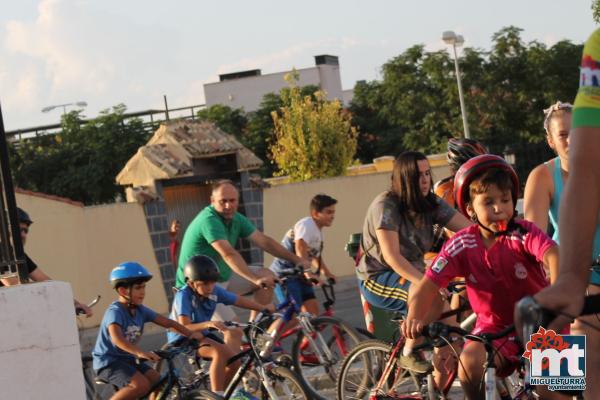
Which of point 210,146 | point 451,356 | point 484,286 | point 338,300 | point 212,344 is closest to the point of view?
point 484,286

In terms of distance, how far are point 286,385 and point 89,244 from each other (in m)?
15.4

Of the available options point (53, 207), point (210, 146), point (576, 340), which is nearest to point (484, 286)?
point (576, 340)

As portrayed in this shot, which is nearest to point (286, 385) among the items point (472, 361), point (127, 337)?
point (127, 337)

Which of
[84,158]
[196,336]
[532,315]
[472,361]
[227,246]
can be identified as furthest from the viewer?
[84,158]

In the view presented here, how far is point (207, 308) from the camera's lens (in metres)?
8.42

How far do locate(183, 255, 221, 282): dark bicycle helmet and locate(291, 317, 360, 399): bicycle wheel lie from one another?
4.01 feet

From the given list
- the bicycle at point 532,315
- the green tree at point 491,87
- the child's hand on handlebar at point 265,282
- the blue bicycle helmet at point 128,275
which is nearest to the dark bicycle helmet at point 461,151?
the child's hand on handlebar at point 265,282

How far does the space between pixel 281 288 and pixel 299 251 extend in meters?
1.36

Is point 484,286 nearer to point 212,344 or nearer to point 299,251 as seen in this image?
point 212,344

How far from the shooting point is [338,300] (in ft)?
68.2

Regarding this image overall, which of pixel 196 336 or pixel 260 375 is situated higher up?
pixel 196 336

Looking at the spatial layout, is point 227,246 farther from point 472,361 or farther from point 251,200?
point 251,200

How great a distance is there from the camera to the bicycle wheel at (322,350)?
9117mm

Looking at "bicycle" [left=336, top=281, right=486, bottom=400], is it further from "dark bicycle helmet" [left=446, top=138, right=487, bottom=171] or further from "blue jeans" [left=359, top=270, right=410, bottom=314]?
"dark bicycle helmet" [left=446, top=138, right=487, bottom=171]
